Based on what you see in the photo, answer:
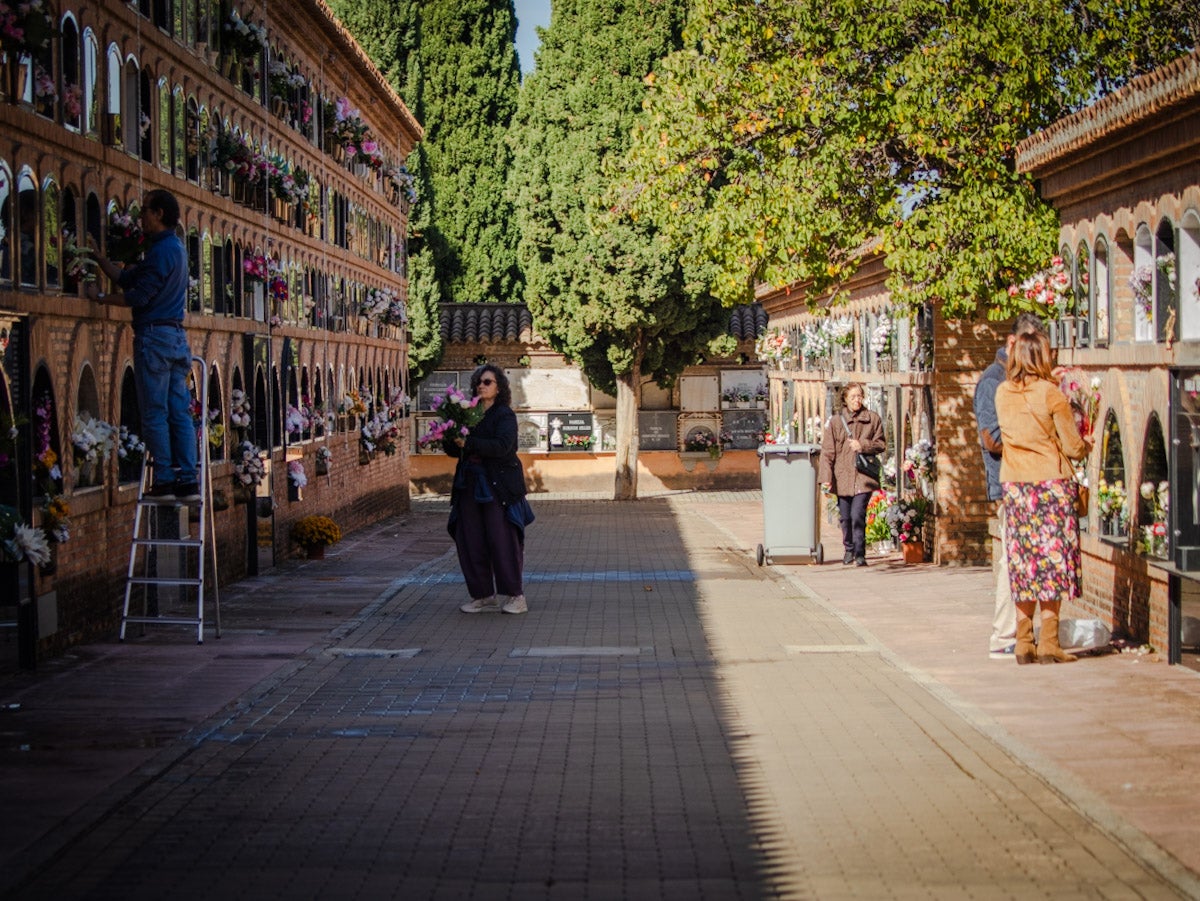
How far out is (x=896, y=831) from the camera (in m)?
7.73

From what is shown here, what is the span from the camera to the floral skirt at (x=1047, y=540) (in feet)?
39.8

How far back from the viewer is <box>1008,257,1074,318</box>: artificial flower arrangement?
1534cm

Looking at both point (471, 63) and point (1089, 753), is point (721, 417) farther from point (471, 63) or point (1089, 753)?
point (1089, 753)

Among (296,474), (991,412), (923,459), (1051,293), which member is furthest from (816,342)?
(991,412)

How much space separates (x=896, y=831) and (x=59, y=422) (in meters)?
8.14

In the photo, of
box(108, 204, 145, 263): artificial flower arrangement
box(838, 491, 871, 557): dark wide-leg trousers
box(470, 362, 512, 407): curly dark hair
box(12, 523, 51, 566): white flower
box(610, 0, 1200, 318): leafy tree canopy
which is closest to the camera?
box(12, 523, 51, 566): white flower

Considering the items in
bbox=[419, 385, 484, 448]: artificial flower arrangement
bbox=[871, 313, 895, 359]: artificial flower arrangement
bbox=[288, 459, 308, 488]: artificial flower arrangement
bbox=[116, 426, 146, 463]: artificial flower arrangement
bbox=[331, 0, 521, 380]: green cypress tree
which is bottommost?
bbox=[288, 459, 308, 488]: artificial flower arrangement

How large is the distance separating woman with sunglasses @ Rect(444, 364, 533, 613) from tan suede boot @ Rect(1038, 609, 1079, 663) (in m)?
5.17

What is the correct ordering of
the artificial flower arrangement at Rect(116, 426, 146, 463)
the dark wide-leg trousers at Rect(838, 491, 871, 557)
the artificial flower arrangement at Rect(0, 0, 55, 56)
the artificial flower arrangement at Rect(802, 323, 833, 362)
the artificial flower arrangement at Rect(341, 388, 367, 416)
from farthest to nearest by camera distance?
the artificial flower arrangement at Rect(341, 388, 367, 416)
the artificial flower arrangement at Rect(802, 323, 833, 362)
the dark wide-leg trousers at Rect(838, 491, 871, 557)
the artificial flower arrangement at Rect(116, 426, 146, 463)
the artificial flower arrangement at Rect(0, 0, 55, 56)

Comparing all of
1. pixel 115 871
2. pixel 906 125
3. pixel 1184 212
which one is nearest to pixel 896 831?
pixel 115 871

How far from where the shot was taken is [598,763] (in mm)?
9258

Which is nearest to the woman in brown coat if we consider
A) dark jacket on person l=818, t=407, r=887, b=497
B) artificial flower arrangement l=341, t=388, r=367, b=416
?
dark jacket on person l=818, t=407, r=887, b=497

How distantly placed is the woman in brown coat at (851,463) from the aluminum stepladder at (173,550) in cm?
672

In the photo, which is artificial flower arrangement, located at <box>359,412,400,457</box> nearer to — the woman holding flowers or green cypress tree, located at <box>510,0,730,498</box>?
green cypress tree, located at <box>510,0,730,498</box>
